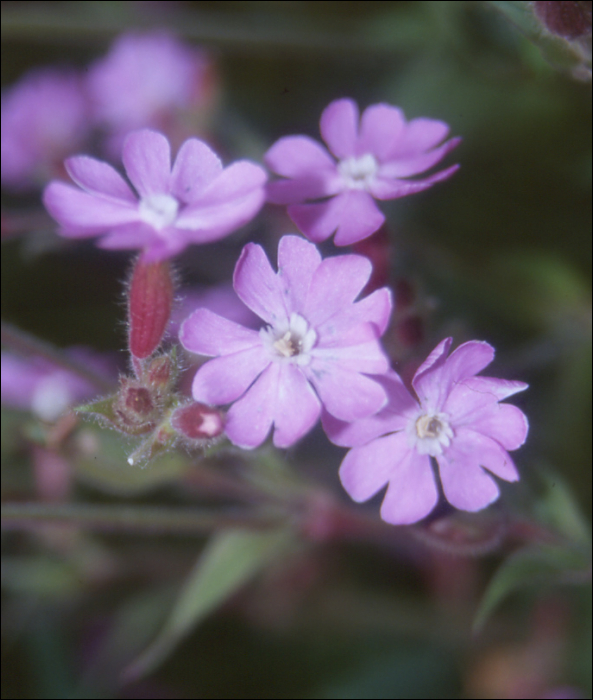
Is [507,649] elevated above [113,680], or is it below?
above

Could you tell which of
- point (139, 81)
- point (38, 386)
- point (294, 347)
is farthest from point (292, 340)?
point (139, 81)

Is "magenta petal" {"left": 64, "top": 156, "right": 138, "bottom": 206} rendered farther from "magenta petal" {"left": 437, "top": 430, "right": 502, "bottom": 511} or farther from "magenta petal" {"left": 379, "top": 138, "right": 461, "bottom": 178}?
"magenta petal" {"left": 437, "top": 430, "right": 502, "bottom": 511}

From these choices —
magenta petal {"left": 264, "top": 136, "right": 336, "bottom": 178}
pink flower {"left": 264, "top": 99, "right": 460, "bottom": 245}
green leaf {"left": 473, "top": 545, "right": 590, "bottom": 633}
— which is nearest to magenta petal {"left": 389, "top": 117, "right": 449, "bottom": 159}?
pink flower {"left": 264, "top": 99, "right": 460, "bottom": 245}

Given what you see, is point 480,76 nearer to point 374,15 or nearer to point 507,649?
point 374,15

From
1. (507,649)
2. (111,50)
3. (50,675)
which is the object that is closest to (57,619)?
(50,675)

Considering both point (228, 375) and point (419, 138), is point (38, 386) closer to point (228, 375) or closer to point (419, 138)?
point (228, 375)

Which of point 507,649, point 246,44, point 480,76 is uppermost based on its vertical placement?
point 480,76
